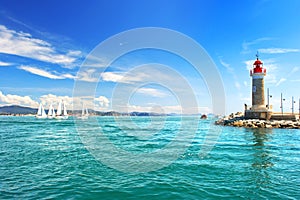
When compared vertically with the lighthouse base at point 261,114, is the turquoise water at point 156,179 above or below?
below

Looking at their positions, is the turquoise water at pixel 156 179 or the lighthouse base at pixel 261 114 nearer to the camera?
the turquoise water at pixel 156 179

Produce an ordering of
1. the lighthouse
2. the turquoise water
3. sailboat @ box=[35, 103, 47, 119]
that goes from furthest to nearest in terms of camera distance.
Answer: sailboat @ box=[35, 103, 47, 119] → the lighthouse → the turquoise water

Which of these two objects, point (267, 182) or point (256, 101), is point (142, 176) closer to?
point (267, 182)

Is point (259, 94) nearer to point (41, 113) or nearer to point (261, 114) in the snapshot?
point (261, 114)

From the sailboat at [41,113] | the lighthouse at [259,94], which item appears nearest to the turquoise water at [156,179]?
the lighthouse at [259,94]

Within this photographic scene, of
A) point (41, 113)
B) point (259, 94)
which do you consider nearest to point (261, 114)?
point (259, 94)

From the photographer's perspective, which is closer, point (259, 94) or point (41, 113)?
point (259, 94)

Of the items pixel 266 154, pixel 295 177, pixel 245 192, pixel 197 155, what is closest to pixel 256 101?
pixel 266 154

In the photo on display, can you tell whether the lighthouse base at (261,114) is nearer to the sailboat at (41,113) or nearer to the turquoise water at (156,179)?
the turquoise water at (156,179)

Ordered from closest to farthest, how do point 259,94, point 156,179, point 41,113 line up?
1. point 156,179
2. point 259,94
3. point 41,113

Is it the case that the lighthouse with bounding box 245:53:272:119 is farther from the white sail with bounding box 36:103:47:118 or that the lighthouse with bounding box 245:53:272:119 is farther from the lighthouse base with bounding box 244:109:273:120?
the white sail with bounding box 36:103:47:118

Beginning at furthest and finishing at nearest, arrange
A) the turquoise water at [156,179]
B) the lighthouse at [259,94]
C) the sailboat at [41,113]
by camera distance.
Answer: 1. the sailboat at [41,113]
2. the lighthouse at [259,94]
3. the turquoise water at [156,179]

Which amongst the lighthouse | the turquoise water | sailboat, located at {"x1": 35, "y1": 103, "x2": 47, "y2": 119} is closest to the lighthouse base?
the lighthouse

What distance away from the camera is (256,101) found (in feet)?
155
